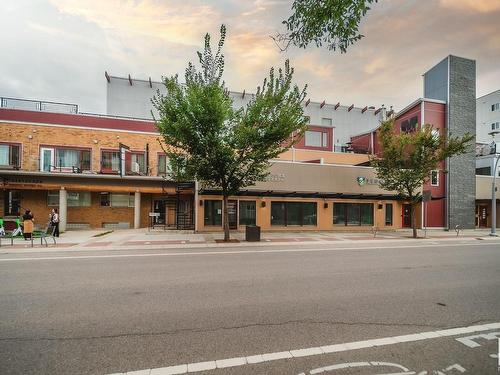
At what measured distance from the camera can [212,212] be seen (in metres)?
21.0

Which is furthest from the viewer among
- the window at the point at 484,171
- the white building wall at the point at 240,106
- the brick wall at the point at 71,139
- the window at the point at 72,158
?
the white building wall at the point at 240,106

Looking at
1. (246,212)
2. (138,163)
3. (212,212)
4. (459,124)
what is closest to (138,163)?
(138,163)

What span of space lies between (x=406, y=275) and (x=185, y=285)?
21.5 ft

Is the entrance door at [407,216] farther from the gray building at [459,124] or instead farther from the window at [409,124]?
the window at [409,124]

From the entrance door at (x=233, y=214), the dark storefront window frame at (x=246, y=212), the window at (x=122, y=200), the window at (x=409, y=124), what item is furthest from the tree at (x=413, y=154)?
the window at (x=122, y=200)

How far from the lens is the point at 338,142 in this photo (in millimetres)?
43219

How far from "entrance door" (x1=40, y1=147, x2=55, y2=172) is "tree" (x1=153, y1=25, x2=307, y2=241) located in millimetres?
12796

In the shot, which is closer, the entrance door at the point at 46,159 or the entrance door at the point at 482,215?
the entrance door at the point at 46,159

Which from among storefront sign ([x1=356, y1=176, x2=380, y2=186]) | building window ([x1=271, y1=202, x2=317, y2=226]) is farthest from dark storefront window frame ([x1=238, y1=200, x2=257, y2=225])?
storefront sign ([x1=356, y1=176, x2=380, y2=186])

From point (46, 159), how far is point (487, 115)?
67154 mm

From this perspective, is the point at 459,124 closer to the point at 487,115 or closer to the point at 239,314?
the point at 239,314

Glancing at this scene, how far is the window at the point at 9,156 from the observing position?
2128 centimetres

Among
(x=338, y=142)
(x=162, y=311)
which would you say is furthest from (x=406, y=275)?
(x=338, y=142)

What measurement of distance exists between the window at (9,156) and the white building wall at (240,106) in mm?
14800
